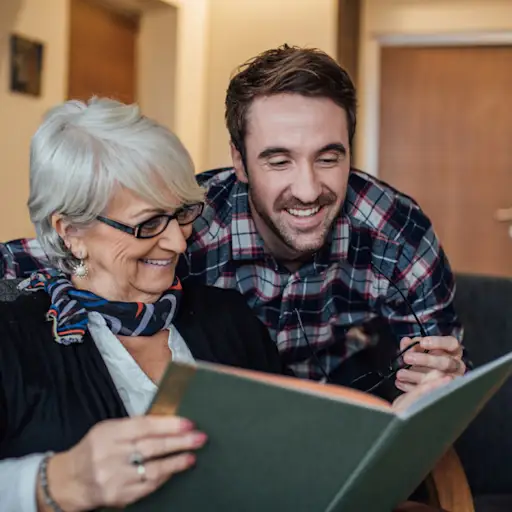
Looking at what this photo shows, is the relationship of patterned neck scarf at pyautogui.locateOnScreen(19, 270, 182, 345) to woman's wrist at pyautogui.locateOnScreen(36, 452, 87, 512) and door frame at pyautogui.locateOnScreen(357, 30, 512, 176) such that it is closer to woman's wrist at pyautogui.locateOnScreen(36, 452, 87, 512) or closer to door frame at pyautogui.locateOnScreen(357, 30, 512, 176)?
woman's wrist at pyautogui.locateOnScreen(36, 452, 87, 512)

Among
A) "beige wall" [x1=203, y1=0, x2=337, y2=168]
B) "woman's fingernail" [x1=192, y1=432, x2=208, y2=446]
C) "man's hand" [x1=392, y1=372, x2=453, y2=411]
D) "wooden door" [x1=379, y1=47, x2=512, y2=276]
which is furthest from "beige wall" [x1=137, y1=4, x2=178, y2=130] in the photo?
"woman's fingernail" [x1=192, y1=432, x2=208, y2=446]

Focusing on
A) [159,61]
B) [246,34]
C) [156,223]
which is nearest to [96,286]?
[156,223]

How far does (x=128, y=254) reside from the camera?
114 cm

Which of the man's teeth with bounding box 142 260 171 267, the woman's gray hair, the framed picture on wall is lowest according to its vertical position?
the man's teeth with bounding box 142 260 171 267

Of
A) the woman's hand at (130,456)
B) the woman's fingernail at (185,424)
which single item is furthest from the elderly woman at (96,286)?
the woman's fingernail at (185,424)

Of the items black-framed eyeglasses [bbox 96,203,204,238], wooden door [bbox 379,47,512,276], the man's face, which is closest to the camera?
black-framed eyeglasses [bbox 96,203,204,238]

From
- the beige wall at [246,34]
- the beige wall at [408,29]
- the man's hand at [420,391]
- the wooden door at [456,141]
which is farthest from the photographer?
the wooden door at [456,141]

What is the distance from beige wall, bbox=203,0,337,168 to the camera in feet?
11.9

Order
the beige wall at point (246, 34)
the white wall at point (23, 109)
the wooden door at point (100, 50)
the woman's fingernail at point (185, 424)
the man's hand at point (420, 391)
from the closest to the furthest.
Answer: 1. the woman's fingernail at point (185, 424)
2. the man's hand at point (420, 391)
3. the white wall at point (23, 109)
4. the wooden door at point (100, 50)
5. the beige wall at point (246, 34)

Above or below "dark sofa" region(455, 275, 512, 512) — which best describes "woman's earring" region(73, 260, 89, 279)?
above

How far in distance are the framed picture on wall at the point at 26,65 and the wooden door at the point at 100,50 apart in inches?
11.1

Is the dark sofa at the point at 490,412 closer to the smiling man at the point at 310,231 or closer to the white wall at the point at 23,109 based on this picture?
the smiling man at the point at 310,231

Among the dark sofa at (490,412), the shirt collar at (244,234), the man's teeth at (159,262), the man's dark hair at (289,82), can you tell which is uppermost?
the man's dark hair at (289,82)

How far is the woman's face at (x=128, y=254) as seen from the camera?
3.67ft
